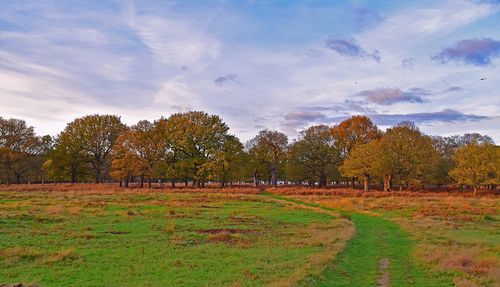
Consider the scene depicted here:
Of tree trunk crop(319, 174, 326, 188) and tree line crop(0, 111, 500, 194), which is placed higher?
tree line crop(0, 111, 500, 194)

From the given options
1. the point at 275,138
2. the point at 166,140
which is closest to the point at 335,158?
the point at 275,138

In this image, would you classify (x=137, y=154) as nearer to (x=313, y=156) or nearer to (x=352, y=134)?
(x=313, y=156)

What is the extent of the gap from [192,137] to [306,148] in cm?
2802

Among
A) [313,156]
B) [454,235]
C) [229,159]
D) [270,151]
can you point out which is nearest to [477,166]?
[313,156]

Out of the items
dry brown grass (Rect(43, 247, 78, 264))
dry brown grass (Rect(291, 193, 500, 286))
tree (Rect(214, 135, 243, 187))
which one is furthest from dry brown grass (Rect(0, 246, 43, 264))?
tree (Rect(214, 135, 243, 187))

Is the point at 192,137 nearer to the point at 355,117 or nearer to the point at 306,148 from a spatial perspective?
the point at 306,148

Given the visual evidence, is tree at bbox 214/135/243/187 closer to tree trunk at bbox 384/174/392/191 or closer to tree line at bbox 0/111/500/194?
tree line at bbox 0/111/500/194

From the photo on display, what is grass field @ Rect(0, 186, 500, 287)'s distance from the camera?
48.2 ft

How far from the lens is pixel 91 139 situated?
86750 mm

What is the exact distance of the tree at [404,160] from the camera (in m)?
75.9

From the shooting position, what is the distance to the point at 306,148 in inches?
3829

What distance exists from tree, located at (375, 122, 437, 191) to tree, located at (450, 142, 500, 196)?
16.3ft

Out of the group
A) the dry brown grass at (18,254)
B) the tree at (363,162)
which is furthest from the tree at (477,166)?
the dry brown grass at (18,254)

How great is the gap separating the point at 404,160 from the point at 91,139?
60.9 m
